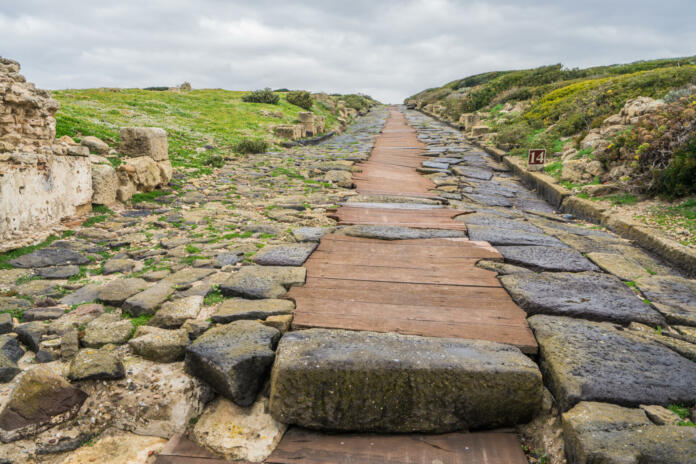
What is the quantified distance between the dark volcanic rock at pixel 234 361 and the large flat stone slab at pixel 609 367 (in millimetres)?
1464

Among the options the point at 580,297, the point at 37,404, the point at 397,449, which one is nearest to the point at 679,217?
the point at 580,297

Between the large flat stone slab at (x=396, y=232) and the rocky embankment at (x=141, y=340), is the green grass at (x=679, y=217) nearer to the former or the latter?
the large flat stone slab at (x=396, y=232)

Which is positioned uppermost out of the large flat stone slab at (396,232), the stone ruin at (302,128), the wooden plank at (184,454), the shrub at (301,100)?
the shrub at (301,100)

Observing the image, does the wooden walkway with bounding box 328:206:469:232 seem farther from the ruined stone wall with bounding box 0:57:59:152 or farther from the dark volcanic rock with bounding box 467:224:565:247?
the ruined stone wall with bounding box 0:57:59:152

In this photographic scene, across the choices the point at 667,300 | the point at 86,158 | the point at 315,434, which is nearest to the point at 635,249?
the point at 667,300

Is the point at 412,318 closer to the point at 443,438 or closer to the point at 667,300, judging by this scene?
the point at 443,438

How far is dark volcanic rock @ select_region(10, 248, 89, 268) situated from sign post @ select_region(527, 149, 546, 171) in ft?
26.5

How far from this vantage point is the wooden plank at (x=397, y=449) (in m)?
1.77

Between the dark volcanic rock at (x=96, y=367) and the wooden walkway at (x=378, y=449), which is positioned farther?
the dark volcanic rock at (x=96, y=367)

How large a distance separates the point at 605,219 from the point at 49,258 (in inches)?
250

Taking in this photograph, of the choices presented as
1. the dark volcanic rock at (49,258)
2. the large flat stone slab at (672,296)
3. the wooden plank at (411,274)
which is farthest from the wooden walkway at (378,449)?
the dark volcanic rock at (49,258)

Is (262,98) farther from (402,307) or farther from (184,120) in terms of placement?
(402,307)

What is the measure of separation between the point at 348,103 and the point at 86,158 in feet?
94.4

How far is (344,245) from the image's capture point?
3893mm
